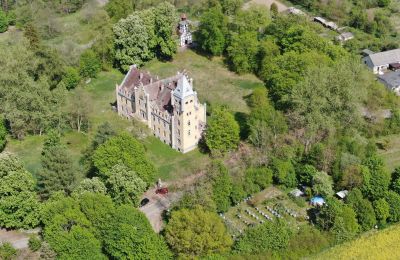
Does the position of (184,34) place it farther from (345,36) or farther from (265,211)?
(265,211)

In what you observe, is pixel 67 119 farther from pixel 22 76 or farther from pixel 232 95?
pixel 232 95

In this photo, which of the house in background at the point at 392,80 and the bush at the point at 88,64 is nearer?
the house in background at the point at 392,80

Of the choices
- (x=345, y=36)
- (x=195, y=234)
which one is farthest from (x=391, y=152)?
(x=345, y=36)

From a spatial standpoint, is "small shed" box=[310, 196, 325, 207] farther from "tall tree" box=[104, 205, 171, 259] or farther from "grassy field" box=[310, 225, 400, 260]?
"tall tree" box=[104, 205, 171, 259]

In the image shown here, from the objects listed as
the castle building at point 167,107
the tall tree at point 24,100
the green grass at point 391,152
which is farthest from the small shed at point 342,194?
the tall tree at point 24,100

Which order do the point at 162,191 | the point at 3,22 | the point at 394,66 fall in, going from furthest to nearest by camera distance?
the point at 3,22, the point at 394,66, the point at 162,191

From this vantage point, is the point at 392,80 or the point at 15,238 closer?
the point at 15,238

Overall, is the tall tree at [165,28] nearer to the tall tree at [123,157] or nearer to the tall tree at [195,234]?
the tall tree at [123,157]
